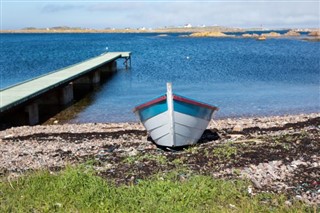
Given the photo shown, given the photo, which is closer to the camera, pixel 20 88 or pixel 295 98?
pixel 20 88

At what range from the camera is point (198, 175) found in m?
8.97

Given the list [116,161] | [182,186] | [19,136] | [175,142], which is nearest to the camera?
[182,186]

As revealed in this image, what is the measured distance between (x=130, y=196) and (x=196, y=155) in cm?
337

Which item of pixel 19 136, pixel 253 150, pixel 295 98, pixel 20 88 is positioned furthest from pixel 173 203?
pixel 295 98

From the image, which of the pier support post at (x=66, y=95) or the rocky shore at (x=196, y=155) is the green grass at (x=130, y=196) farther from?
the pier support post at (x=66, y=95)

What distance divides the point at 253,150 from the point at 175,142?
2.16 m

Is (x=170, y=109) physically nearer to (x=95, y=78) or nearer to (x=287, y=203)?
(x=287, y=203)

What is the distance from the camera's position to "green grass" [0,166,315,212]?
734cm

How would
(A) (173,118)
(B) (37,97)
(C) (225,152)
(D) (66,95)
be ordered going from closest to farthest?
(C) (225,152) → (A) (173,118) → (B) (37,97) → (D) (66,95)

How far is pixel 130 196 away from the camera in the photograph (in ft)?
25.9

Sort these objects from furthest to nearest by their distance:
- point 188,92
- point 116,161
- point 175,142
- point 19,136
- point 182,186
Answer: point 188,92, point 19,136, point 175,142, point 116,161, point 182,186

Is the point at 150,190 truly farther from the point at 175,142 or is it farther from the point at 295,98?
the point at 295,98

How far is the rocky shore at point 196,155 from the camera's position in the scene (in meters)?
9.08

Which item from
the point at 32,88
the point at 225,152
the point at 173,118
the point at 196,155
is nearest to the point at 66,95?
the point at 32,88
